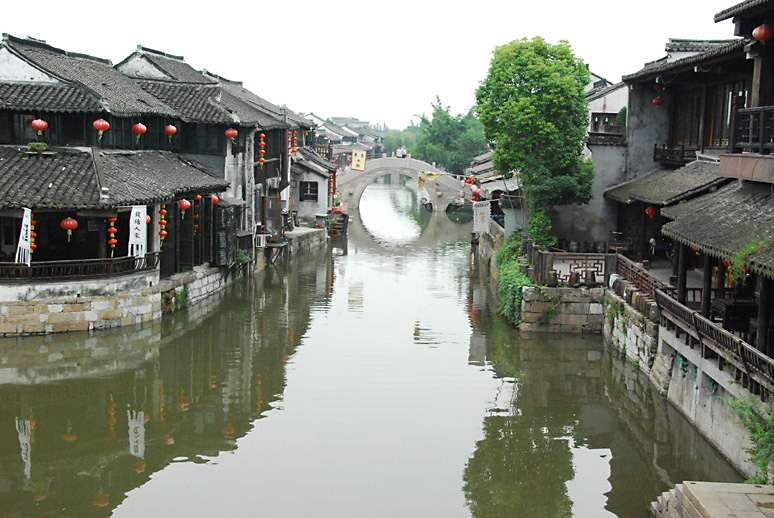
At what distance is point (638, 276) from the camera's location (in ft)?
63.6

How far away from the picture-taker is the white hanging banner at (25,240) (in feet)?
63.4

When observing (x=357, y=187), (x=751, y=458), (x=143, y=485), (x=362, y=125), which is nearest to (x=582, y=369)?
(x=751, y=458)

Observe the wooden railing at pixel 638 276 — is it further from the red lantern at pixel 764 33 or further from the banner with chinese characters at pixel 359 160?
the banner with chinese characters at pixel 359 160

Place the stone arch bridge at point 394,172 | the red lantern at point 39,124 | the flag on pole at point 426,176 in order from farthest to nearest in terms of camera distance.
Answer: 1. the stone arch bridge at point 394,172
2. the flag on pole at point 426,176
3. the red lantern at point 39,124

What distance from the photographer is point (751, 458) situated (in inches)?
448

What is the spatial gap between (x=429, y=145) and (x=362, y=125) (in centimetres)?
5478

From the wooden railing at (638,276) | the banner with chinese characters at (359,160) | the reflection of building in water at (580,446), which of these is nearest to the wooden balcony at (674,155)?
the wooden railing at (638,276)

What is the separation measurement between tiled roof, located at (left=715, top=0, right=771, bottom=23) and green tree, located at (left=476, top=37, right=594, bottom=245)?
9.34m

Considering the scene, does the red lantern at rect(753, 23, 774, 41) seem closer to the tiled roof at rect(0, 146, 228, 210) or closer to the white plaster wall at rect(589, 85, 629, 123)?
the tiled roof at rect(0, 146, 228, 210)

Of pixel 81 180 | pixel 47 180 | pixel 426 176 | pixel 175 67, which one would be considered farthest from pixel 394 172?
pixel 47 180

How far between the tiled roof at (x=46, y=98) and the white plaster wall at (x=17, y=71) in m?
0.23

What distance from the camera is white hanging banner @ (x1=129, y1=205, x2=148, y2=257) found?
69.5ft

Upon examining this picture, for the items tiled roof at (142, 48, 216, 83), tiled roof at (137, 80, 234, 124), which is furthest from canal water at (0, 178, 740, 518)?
tiled roof at (142, 48, 216, 83)

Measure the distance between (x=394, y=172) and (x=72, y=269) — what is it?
41.1 metres
